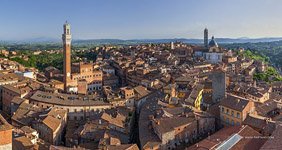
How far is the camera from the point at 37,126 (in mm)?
35156

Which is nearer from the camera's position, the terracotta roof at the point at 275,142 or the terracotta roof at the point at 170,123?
the terracotta roof at the point at 275,142

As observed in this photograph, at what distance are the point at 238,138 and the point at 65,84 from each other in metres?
33.9

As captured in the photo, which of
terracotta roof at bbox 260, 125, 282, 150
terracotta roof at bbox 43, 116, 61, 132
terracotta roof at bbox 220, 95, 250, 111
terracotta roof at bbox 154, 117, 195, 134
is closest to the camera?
terracotta roof at bbox 260, 125, 282, 150

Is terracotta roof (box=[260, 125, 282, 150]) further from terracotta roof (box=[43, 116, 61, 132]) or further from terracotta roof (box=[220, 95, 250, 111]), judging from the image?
Answer: terracotta roof (box=[43, 116, 61, 132])

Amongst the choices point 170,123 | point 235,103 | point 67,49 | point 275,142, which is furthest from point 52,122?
point 67,49

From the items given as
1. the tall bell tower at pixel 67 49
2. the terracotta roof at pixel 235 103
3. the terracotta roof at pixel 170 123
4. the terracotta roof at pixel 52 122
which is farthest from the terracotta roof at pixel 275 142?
the tall bell tower at pixel 67 49

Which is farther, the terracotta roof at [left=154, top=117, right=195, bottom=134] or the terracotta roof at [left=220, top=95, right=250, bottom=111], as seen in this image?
the terracotta roof at [left=220, top=95, right=250, bottom=111]

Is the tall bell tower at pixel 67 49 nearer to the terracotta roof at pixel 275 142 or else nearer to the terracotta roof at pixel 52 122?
the terracotta roof at pixel 52 122

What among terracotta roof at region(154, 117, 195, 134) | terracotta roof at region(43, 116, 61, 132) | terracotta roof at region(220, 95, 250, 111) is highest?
terracotta roof at region(220, 95, 250, 111)

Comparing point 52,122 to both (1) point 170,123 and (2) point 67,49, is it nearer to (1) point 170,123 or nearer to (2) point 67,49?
(1) point 170,123

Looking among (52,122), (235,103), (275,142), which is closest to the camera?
(275,142)

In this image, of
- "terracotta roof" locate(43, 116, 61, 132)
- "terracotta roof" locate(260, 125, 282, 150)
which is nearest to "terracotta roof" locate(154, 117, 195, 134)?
"terracotta roof" locate(260, 125, 282, 150)

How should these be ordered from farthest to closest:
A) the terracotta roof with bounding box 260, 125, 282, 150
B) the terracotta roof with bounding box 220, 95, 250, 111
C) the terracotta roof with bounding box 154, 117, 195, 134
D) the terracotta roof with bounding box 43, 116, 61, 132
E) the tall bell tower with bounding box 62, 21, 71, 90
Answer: the tall bell tower with bounding box 62, 21, 71, 90 → the terracotta roof with bounding box 43, 116, 61, 132 → the terracotta roof with bounding box 220, 95, 250, 111 → the terracotta roof with bounding box 154, 117, 195, 134 → the terracotta roof with bounding box 260, 125, 282, 150

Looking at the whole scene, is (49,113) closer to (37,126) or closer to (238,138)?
(37,126)
